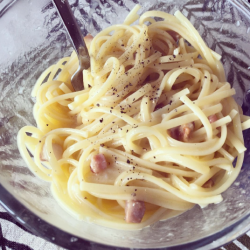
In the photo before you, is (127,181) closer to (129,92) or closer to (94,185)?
(94,185)

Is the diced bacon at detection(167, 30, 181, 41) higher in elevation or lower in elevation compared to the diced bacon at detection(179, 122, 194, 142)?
higher

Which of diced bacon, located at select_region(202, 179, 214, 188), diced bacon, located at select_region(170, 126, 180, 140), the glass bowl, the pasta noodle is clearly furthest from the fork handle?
diced bacon, located at select_region(202, 179, 214, 188)

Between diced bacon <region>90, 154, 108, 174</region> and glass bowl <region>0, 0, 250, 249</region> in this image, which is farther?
diced bacon <region>90, 154, 108, 174</region>

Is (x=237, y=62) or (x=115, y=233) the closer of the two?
(x=115, y=233)

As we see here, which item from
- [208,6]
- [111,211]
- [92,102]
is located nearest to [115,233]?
[111,211]

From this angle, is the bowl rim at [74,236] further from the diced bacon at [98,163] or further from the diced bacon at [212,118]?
the diced bacon at [212,118]

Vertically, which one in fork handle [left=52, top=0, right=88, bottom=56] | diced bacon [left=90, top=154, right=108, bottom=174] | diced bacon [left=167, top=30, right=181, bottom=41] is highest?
fork handle [left=52, top=0, right=88, bottom=56]

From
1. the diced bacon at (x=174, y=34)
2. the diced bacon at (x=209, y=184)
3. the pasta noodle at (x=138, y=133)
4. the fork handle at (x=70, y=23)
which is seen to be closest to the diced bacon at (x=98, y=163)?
the pasta noodle at (x=138, y=133)

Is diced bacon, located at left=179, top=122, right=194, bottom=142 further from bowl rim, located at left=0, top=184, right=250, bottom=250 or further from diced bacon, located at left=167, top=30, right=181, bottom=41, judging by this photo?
diced bacon, located at left=167, top=30, right=181, bottom=41
